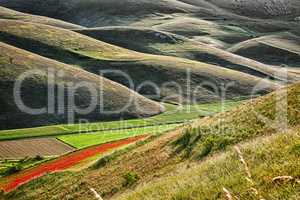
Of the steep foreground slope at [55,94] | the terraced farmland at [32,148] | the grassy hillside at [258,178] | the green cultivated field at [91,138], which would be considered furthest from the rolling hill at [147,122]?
the terraced farmland at [32,148]

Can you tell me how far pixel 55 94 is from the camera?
129 metres

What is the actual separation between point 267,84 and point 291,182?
16897 centimetres

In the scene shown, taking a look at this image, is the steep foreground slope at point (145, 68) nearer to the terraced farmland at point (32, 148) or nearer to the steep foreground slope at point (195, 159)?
the terraced farmland at point (32, 148)

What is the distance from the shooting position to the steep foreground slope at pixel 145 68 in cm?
15562

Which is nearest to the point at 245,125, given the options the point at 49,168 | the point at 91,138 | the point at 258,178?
the point at 258,178

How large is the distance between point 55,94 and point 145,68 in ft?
148

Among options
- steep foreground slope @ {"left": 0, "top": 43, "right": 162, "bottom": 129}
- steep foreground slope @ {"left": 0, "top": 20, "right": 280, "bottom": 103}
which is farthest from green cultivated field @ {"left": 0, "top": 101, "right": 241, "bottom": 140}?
steep foreground slope @ {"left": 0, "top": 20, "right": 280, "bottom": 103}

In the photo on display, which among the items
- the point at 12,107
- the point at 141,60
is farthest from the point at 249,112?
the point at 141,60

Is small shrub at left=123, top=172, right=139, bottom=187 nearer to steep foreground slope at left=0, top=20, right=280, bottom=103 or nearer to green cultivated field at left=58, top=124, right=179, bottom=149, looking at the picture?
green cultivated field at left=58, top=124, right=179, bottom=149

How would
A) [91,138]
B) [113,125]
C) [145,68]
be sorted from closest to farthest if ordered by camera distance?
[91,138] → [113,125] → [145,68]

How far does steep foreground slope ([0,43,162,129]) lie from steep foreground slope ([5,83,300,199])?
79698mm

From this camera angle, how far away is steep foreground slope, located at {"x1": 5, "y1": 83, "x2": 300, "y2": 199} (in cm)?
1249

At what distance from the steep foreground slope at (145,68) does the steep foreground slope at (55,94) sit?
46.3 feet

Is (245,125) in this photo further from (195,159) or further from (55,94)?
(55,94)
